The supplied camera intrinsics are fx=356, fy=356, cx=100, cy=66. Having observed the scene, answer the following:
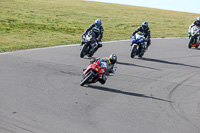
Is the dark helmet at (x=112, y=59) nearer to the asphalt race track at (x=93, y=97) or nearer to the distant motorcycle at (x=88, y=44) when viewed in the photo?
the asphalt race track at (x=93, y=97)

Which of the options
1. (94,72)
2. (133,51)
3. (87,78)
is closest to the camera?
(94,72)

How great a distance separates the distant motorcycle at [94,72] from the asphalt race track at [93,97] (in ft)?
0.80

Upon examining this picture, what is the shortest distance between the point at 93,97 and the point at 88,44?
589 cm

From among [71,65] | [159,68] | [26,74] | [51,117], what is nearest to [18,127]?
[51,117]

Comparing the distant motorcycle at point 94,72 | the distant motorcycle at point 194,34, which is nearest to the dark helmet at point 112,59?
the distant motorcycle at point 94,72

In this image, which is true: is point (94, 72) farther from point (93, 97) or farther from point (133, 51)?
point (133, 51)

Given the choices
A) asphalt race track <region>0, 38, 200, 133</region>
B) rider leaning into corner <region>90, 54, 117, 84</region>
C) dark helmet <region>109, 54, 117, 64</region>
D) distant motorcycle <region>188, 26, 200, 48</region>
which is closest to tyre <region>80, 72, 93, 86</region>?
asphalt race track <region>0, 38, 200, 133</region>

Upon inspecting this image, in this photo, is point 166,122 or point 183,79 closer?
point 166,122

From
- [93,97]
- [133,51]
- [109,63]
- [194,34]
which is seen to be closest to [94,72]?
[109,63]

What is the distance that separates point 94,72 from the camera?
9133mm

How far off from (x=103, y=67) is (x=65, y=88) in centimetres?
112

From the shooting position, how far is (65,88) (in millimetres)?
9227

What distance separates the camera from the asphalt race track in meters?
6.66

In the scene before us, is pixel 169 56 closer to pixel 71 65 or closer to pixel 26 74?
pixel 71 65
